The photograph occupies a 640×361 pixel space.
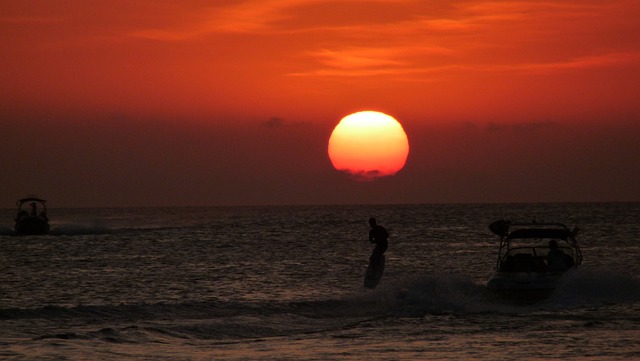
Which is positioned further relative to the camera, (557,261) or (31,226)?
(31,226)

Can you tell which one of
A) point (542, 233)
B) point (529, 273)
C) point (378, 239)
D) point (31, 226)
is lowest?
point (31, 226)

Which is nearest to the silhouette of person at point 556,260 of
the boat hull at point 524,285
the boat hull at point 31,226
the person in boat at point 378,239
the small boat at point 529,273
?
the small boat at point 529,273

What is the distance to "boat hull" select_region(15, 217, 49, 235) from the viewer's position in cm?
7525

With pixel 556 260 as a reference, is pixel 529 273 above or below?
below

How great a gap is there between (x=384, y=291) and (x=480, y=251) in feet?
90.0

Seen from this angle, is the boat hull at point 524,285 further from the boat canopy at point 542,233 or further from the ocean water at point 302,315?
the boat canopy at point 542,233

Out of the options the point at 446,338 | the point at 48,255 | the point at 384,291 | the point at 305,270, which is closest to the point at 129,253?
the point at 48,255

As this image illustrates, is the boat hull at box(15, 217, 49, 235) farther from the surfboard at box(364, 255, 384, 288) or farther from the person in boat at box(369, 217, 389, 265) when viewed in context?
the person in boat at box(369, 217, 389, 265)

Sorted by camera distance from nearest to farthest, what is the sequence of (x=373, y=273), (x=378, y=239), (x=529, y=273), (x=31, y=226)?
(x=529, y=273) → (x=378, y=239) → (x=373, y=273) → (x=31, y=226)

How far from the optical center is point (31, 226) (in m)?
75.6

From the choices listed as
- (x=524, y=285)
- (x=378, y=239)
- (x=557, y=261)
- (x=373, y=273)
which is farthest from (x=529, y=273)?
(x=373, y=273)

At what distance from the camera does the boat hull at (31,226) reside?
75250 millimetres

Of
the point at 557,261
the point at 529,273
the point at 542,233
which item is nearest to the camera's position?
the point at 529,273

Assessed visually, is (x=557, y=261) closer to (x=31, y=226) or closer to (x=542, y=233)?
(x=542, y=233)
